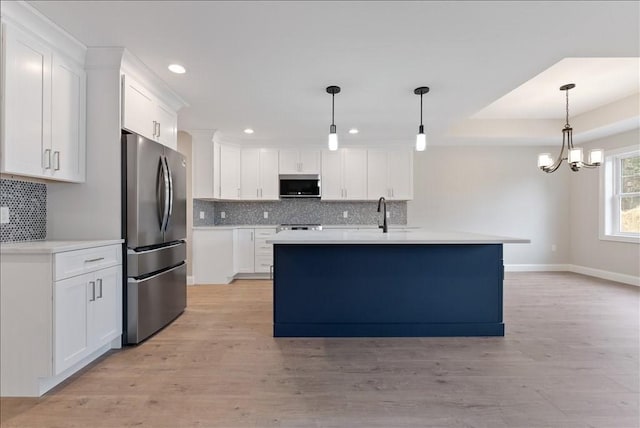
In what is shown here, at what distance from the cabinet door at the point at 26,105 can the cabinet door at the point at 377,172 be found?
14.5 feet

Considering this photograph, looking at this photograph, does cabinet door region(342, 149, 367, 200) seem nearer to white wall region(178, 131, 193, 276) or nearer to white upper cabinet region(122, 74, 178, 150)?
white wall region(178, 131, 193, 276)

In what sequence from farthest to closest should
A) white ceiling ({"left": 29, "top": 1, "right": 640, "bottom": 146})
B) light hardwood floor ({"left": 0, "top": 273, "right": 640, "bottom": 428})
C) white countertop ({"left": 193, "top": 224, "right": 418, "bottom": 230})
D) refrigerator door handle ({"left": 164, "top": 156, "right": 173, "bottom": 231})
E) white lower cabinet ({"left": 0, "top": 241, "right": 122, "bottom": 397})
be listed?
white countertop ({"left": 193, "top": 224, "right": 418, "bottom": 230}), refrigerator door handle ({"left": 164, "top": 156, "right": 173, "bottom": 231}), white ceiling ({"left": 29, "top": 1, "right": 640, "bottom": 146}), white lower cabinet ({"left": 0, "top": 241, "right": 122, "bottom": 397}), light hardwood floor ({"left": 0, "top": 273, "right": 640, "bottom": 428})

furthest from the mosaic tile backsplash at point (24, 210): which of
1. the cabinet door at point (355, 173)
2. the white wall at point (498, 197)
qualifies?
the white wall at point (498, 197)

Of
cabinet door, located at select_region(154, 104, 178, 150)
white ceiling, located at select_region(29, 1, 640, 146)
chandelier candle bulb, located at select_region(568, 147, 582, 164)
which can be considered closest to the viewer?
white ceiling, located at select_region(29, 1, 640, 146)

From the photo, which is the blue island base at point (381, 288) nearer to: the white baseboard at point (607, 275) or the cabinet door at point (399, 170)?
the cabinet door at point (399, 170)

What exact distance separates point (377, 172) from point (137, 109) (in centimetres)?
389

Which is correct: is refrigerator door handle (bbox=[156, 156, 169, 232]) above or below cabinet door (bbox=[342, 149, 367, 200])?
below

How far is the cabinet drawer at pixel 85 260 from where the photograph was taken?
6.45ft

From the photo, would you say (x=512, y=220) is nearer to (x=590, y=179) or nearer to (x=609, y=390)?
(x=590, y=179)

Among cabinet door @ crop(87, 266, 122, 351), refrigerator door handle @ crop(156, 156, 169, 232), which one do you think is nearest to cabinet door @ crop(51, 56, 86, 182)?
refrigerator door handle @ crop(156, 156, 169, 232)

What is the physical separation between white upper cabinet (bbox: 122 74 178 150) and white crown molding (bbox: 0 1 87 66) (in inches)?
13.4

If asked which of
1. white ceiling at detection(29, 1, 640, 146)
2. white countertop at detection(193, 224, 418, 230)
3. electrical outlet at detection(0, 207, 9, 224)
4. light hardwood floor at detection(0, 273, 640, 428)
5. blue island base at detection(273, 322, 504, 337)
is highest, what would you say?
white ceiling at detection(29, 1, 640, 146)

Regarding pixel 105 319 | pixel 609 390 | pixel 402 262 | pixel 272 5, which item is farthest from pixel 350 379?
pixel 272 5

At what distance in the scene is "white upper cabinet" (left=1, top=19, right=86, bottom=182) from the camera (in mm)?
1953
